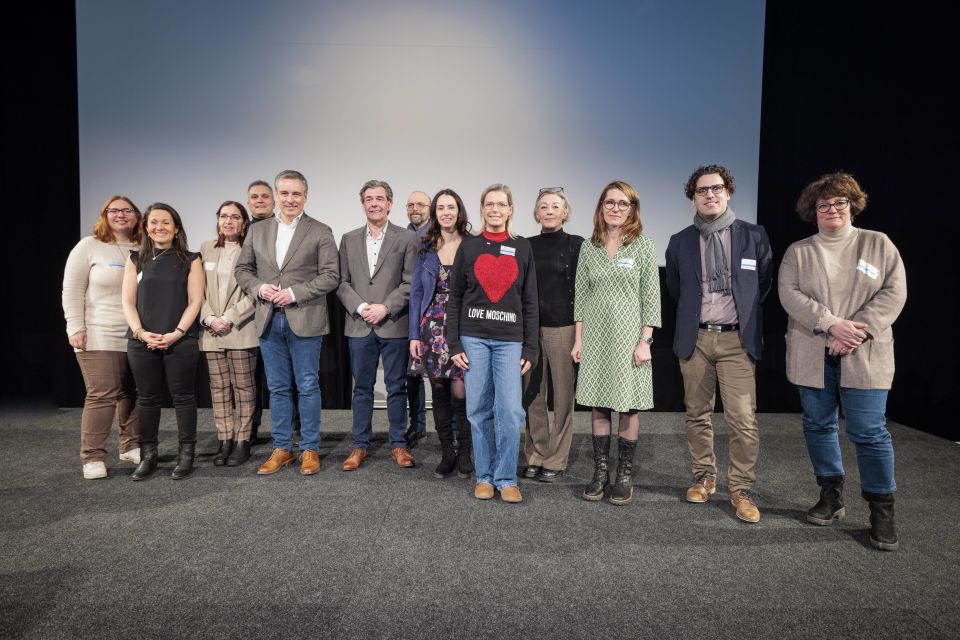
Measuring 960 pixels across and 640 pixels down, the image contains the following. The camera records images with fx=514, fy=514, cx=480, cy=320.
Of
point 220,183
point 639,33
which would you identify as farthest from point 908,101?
point 220,183

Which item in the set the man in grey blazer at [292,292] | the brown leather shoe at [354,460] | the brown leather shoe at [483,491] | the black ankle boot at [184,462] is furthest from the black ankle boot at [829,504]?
the black ankle boot at [184,462]

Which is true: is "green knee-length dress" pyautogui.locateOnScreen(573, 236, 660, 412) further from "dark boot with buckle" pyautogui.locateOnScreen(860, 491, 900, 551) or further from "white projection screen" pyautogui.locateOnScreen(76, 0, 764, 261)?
"white projection screen" pyautogui.locateOnScreen(76, 0, 764, 261)

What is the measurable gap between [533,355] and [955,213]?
3.53 meters

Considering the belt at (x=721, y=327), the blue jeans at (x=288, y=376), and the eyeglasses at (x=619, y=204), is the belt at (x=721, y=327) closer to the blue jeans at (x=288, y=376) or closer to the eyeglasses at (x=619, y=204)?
the eyeglasses at (x=619, y=204)

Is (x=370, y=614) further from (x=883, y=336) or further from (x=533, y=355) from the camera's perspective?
(x=883, y=336)

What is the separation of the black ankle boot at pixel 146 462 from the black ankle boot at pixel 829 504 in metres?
3.36

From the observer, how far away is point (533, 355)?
2535mm

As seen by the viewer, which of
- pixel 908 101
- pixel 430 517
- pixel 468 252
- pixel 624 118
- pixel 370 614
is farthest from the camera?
pixel 624 118

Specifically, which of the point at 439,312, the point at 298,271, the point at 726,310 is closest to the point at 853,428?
the point at 726,310

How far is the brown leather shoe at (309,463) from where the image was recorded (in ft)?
9.46

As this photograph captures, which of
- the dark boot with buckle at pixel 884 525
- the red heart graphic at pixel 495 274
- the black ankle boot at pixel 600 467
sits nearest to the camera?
the dark boot with buckle at pixel 884 525

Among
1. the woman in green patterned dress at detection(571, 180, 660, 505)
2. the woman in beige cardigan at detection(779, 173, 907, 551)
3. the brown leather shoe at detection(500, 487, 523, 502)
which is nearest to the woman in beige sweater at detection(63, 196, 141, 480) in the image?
the brown leather shoe at detection(500, 487, 523, 502)

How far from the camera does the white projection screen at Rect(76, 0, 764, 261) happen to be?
4219mm

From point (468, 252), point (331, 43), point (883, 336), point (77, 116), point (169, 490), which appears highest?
point (331, 43)
